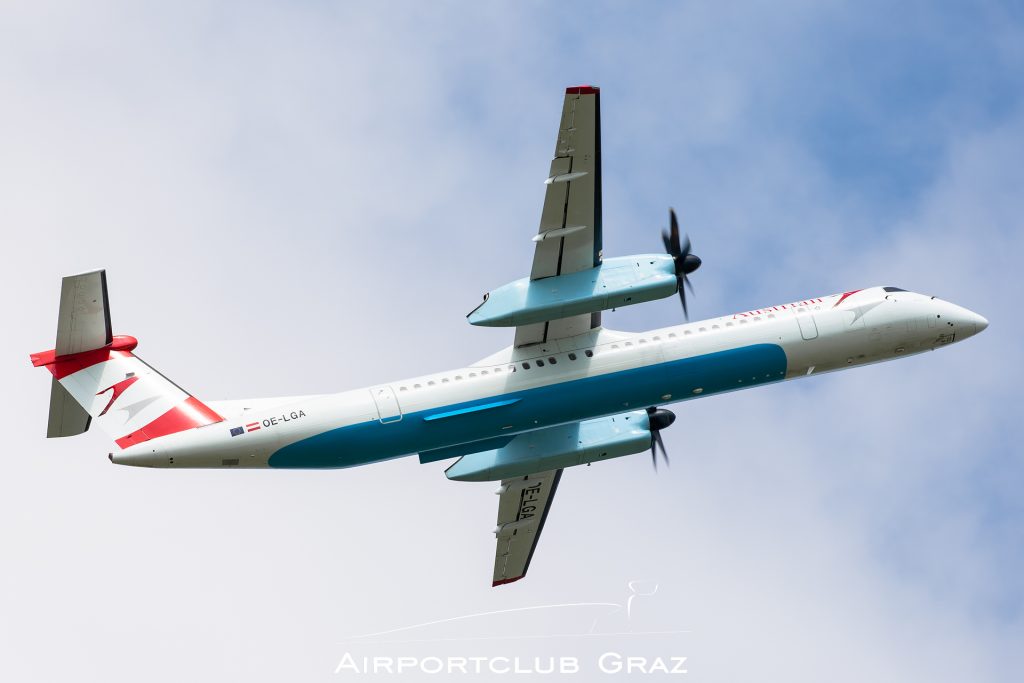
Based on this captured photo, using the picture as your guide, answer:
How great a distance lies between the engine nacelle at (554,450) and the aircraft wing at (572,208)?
13.0 ft

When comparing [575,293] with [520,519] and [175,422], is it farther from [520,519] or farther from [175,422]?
[175,422]

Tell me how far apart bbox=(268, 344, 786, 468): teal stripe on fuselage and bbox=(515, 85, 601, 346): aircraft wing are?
69.4 inches

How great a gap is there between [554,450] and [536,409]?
3641mm

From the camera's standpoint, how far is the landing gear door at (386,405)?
124 feet

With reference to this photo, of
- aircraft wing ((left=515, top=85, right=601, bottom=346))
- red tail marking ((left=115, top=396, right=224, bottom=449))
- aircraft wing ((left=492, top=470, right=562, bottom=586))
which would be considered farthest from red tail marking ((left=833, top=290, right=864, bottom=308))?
red tail marking ((left=115, top=396, right=224, bottom=449))

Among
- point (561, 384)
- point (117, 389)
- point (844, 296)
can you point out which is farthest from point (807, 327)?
point (117, 389)

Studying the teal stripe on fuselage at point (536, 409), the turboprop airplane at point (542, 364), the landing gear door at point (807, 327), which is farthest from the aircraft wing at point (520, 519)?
the landing gear door at point (807, 327)

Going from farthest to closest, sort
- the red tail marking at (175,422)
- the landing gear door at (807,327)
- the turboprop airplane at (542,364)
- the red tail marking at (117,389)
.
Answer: the landing gear door at (807,327) → the red tail marking at (117,389) → the red tail marking at (175,422) → the turboprop airplane at (542,364)

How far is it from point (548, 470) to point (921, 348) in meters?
11.6

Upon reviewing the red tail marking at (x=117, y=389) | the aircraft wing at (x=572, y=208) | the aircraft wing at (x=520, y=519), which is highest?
the aircraft wing at (x=572, y=208)

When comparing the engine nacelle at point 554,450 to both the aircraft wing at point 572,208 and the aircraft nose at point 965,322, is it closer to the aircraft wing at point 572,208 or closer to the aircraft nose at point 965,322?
the aircraft wing at point 572,208

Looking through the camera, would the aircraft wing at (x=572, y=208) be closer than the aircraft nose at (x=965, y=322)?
Yes

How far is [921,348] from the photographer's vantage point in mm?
40719

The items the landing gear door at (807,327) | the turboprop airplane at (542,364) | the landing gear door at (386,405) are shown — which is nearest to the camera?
the turboprop airplane at (542,364)
